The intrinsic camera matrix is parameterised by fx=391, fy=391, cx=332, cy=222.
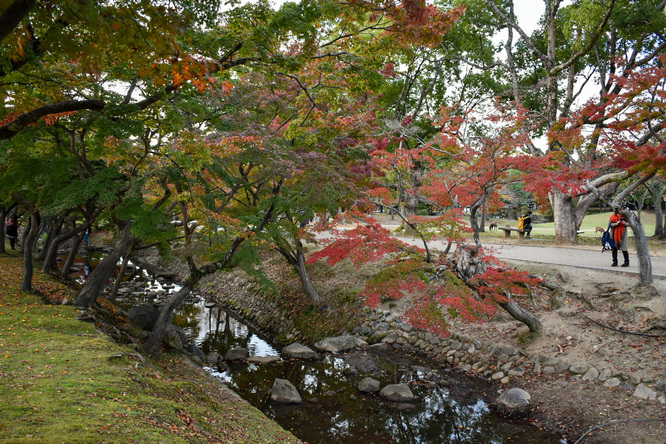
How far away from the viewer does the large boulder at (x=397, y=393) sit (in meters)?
7.62

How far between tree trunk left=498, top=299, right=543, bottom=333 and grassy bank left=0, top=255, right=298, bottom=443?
556cm

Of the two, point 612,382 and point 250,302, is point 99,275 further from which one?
point 612,382

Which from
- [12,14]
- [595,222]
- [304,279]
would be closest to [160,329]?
[304,279]

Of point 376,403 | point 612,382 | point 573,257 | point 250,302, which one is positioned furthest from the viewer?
point 250,302

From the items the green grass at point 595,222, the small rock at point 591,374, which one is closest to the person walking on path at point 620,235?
the small rock at point 591,374

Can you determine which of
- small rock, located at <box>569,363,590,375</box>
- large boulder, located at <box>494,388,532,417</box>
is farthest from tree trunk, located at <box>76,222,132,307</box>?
small rock, located at <box>569,363,590,375</box>

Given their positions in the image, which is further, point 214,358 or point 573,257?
point 573,257

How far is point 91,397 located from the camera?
4.00 m

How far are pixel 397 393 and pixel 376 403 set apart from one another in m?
0.46

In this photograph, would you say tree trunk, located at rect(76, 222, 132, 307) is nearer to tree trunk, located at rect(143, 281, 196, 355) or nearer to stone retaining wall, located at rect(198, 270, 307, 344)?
tree trunk, located at rect(143, 281, 196, 355)

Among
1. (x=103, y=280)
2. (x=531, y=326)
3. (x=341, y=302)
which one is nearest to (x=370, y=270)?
(x=341, y=302)

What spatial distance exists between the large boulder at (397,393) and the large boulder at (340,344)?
2647mm

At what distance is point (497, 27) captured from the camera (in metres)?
17.0

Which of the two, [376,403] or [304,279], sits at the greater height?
[304,279]
